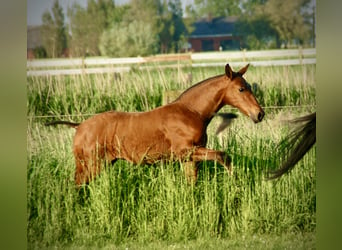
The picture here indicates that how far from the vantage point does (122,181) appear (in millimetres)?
4449

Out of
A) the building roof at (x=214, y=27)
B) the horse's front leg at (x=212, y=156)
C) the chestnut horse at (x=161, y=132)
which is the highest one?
the building roof at (x=214, y=27)

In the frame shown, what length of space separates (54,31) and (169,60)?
1.10 meters

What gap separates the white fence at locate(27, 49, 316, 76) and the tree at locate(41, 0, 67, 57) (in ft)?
0.37

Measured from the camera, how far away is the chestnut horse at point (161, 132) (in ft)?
14.4

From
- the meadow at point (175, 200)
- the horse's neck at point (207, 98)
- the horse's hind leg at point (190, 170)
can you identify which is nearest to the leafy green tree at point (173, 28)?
the horse's neck at point (207, 98)

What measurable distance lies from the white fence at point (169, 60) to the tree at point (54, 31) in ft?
0.37

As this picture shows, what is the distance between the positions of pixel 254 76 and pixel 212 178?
129 centimetres

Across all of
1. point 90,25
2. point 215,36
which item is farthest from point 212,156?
point 90,25

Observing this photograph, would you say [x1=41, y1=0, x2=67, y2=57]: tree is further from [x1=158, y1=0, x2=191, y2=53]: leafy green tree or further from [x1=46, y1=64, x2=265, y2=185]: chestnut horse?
[x1=46, y1=64, x2=265, y2=185]: chestnut horse

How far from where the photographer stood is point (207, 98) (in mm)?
4441

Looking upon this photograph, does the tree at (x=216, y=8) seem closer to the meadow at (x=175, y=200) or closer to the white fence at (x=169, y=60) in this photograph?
the white fence at (x=169, y=60)

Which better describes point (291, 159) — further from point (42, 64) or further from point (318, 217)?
point (42, 64)

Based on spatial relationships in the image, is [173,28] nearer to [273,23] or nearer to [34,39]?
[273,23]

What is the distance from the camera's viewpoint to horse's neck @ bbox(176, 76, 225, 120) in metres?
4.43
